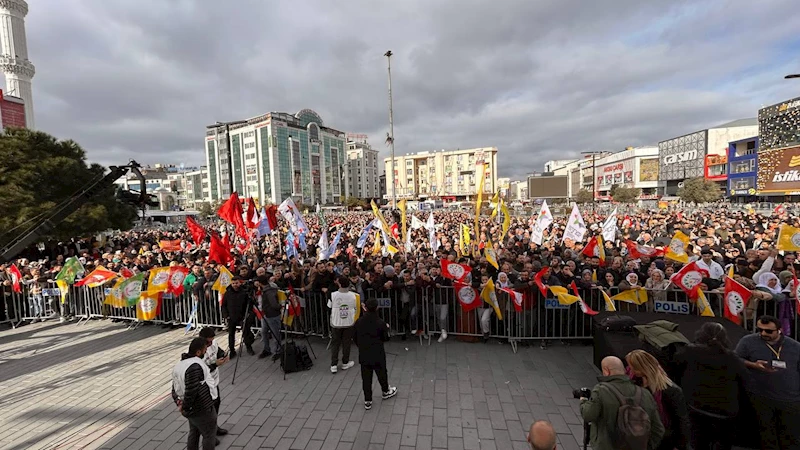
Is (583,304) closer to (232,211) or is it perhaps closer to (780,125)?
(232,211)

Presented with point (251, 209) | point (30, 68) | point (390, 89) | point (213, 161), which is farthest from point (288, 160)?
point (251, 209)

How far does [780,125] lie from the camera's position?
47906mm

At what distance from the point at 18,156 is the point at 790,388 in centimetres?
2414

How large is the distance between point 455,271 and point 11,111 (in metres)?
57.7

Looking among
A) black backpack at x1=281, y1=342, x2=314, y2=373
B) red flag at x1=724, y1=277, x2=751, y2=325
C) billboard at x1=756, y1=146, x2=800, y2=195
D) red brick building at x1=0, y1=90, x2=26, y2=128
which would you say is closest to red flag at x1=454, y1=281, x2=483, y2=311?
black backpack at x1=281, y1=342, x2=314, y2=373

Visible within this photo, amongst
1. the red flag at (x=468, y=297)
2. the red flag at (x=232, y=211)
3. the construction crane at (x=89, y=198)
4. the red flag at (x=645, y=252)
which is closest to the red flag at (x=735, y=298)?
the red flag at (x=645, y=252)

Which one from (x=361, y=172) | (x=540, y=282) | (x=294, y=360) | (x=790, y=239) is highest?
(x=361, y=172)

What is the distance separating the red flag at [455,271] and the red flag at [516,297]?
0.78m

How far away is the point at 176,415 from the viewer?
5.18 meters

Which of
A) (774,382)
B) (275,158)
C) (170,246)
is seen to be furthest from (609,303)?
(275,158)

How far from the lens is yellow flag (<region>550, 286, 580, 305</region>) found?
6574mm

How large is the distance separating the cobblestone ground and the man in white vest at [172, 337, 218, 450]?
70 centimetres

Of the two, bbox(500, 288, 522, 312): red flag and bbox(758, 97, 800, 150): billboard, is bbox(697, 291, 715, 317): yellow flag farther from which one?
bbox(758, 97, 800, 150): billboard

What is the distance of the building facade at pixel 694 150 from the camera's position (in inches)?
2820
